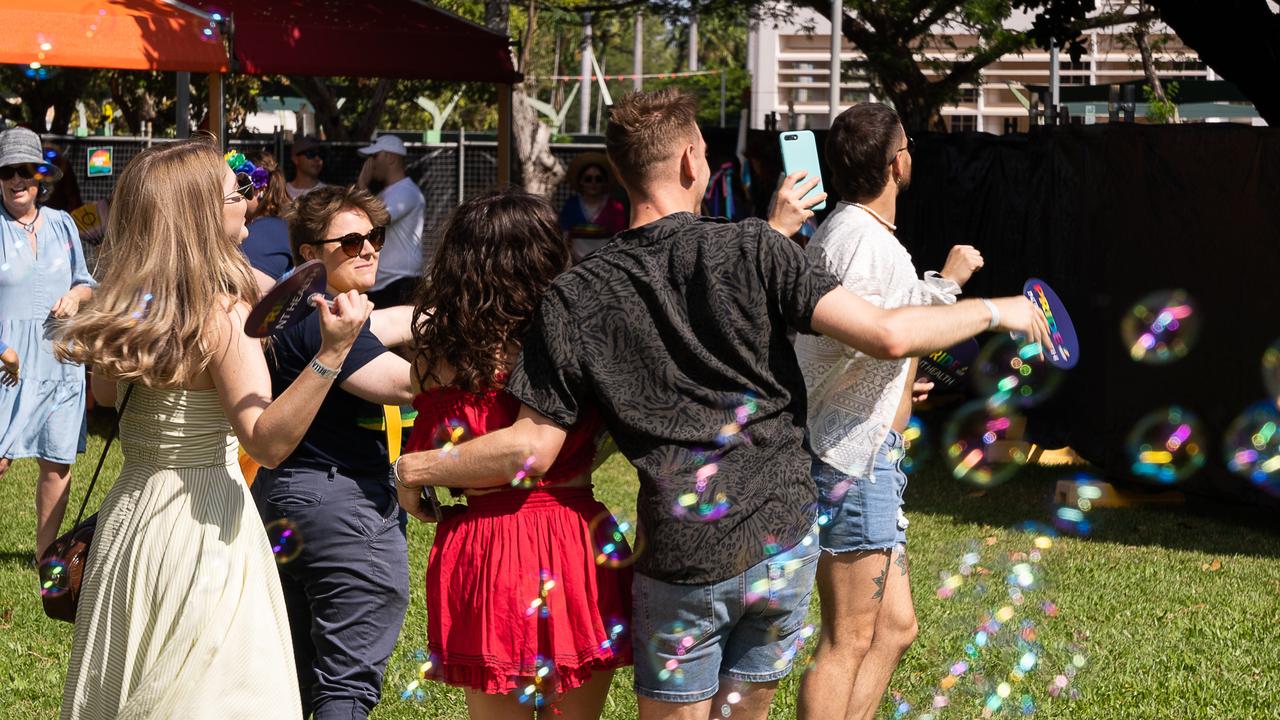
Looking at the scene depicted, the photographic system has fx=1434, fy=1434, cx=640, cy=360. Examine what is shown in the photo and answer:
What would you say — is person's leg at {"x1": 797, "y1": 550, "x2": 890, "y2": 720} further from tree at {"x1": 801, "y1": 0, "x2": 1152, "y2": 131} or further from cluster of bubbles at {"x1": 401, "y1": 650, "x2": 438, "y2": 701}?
tree at {"x1": 801, "y1": 0, "x2": 1152, "y2": 131}

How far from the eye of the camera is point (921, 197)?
34.9 ft

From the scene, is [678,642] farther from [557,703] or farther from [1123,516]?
[1123,516]

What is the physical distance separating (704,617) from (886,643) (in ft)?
3.85

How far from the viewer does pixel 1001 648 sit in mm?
5305

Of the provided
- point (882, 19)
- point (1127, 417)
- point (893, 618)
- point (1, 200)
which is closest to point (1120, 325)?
point (1127, 417)

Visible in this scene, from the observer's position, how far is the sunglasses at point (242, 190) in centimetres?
303

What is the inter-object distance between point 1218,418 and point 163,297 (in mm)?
5841

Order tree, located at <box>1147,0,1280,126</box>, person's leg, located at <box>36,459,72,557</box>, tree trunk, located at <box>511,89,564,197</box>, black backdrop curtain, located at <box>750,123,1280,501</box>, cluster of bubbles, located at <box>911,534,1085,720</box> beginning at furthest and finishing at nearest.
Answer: tree trunk, located at <box>511,89,564,197</box> < tree, located at <box>1147,0,1280,126</box> < black backdrop curtain, located at <box>750,123,1280,501</box> < person's leg, located at <box>36,459,72,557</box> < cluster of bubbles, located at <box>911,534,1085,720</box>

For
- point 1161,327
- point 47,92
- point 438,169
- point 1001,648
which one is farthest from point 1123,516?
point 47,92

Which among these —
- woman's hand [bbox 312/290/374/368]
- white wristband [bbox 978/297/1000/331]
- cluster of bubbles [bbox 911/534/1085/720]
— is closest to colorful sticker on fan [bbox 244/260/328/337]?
woman's hand [bbox 312/290/374/368]

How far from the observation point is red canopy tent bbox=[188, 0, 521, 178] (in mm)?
9977

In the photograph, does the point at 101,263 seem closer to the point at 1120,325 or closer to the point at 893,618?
the point at 893,618

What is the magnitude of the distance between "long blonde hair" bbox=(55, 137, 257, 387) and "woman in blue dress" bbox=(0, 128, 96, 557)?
11.6ft

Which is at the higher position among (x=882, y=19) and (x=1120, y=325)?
(x=882, y=19)
